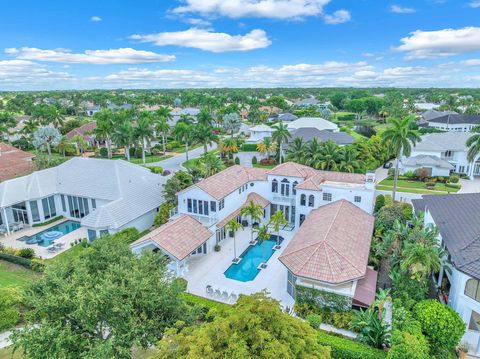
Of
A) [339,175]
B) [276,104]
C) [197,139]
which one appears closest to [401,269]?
[339,175]

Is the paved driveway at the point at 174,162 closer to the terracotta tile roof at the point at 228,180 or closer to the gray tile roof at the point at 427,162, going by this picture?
the terracotta tile roof at the point at 228,180

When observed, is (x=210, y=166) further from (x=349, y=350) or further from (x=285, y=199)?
(x=349, y=350)

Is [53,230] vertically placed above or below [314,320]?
below

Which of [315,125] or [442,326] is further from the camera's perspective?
[315,125]

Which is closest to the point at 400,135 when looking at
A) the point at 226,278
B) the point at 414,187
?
the point at 414,187

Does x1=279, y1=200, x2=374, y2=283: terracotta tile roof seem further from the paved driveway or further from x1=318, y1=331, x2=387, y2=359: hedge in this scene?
the paved driveway

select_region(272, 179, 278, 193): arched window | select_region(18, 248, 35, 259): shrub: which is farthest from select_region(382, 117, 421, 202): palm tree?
select_region(18, 248, 35, 259): shrub

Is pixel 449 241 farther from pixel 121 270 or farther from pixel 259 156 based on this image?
pixel 259 156

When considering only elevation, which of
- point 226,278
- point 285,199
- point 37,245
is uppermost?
point 285,199
